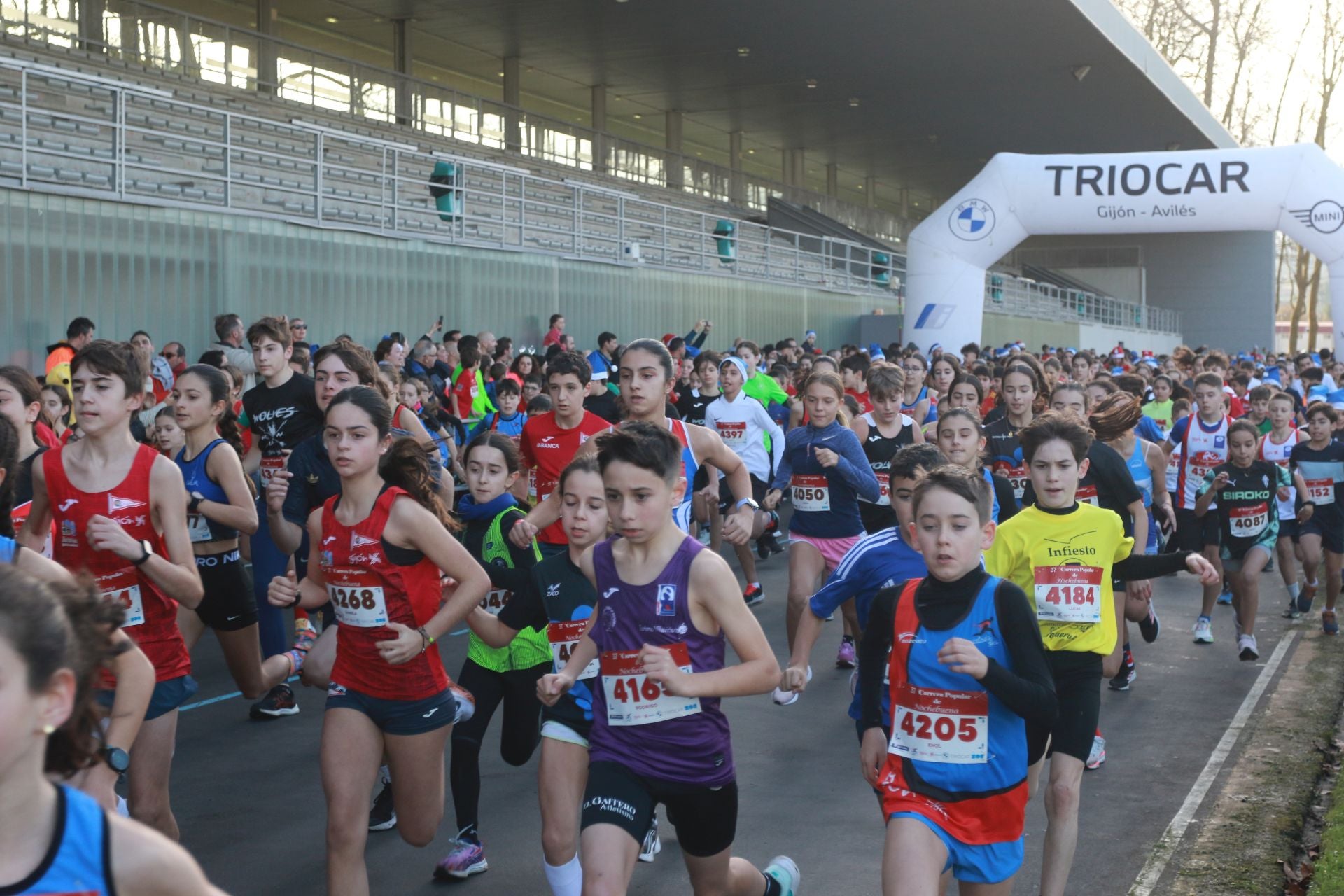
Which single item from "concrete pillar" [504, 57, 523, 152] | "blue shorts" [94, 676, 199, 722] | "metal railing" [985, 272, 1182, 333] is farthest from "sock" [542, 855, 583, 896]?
"metal railing" [985, 272, 1182, 333]

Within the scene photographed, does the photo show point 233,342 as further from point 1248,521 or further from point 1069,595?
point 1069,595

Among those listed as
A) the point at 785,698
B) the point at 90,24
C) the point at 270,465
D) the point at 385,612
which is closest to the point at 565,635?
the point at 385,612

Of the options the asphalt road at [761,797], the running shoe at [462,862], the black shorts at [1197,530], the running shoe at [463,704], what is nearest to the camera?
the running shoe at [463,704]

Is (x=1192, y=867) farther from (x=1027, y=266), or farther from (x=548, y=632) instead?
(x=1027, y=266)

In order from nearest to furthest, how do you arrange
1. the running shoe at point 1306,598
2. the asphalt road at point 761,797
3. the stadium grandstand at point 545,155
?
the asphalt road at point 761,797 → the running shoe at point 1306,598 → the stadium grandstand at point 545,155

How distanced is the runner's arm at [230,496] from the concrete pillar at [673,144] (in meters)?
31.0

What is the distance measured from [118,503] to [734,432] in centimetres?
784

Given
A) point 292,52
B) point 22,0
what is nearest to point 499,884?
point 22,0

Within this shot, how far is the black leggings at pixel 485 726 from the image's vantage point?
520 centimetres

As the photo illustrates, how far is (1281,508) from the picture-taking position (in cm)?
1116

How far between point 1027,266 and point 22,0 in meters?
43.0

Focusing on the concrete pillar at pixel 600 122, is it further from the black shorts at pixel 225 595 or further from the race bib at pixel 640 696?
the race bib at pixel 640 696

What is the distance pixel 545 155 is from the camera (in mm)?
30875

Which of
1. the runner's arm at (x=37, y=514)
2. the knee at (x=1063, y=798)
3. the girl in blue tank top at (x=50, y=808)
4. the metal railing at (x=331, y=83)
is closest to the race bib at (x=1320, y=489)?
the knee at (x=1063, y=798)
